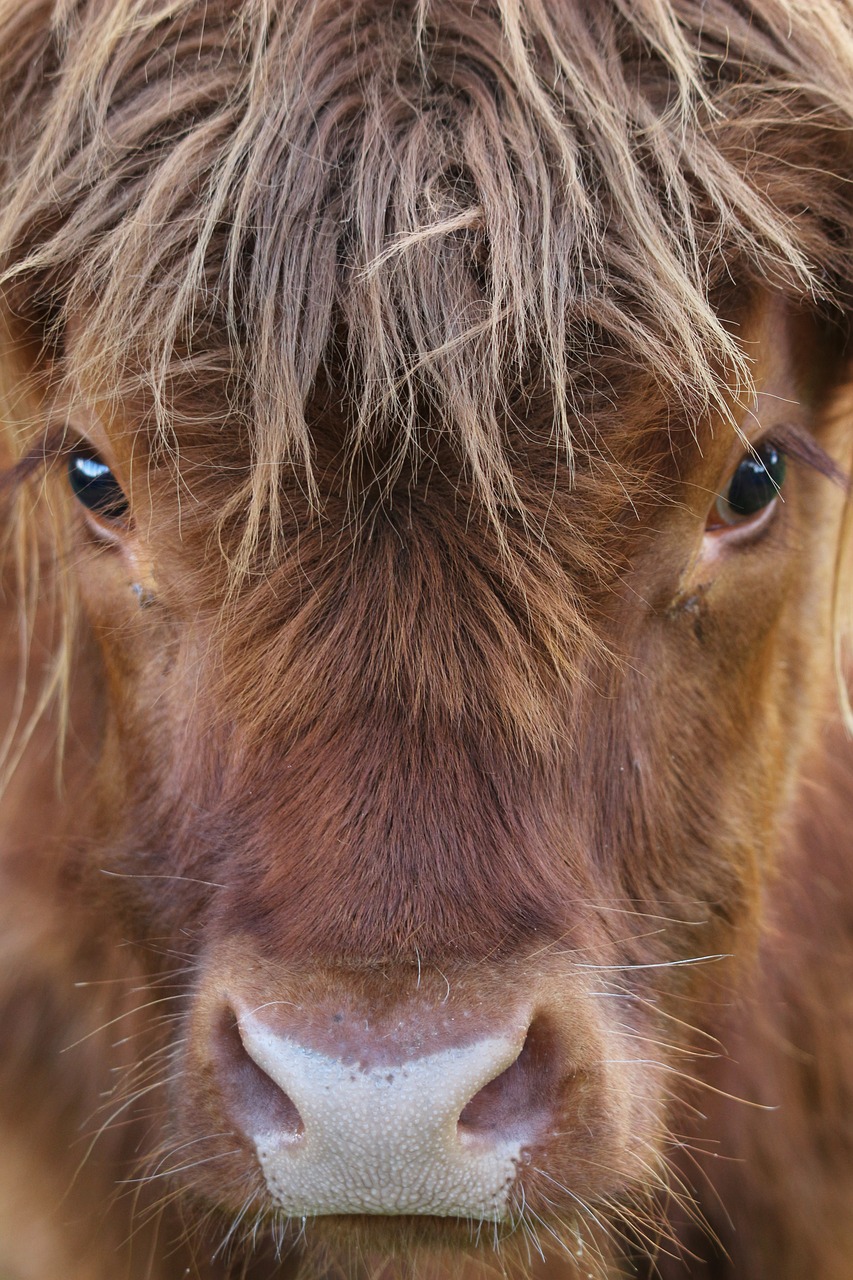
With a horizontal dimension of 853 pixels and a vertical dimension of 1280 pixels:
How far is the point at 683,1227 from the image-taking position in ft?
7.61

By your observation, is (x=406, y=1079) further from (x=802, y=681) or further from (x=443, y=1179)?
(x=802, y=681)

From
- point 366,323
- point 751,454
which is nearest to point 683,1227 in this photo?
point 751,454

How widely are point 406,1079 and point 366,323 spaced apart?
2.83 ft

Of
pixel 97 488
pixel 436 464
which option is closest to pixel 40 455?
pixel 97 488

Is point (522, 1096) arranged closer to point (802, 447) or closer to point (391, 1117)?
point (391, 1117)

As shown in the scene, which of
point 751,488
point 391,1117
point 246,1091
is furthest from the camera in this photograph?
point 751,488

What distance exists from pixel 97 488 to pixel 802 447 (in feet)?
3.55

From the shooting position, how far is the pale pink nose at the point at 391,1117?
4.03 feet

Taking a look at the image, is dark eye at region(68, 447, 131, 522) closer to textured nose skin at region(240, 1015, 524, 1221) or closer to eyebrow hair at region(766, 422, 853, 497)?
textured nose skin at region(240, 1015, 524, 1221)

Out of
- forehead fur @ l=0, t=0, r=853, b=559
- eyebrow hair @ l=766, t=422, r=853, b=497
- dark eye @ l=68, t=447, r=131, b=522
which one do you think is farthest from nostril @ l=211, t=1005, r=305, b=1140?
eyebrow hair @ l=766, t=422, r=853, b=497

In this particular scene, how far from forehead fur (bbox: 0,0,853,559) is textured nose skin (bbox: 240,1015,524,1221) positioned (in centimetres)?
63

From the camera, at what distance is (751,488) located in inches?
68.3

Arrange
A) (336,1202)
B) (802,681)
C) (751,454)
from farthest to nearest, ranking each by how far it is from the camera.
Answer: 1. (802,681)
2. (751,454)
3. (336,1202)

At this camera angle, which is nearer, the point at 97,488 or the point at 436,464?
the point at 436,464
